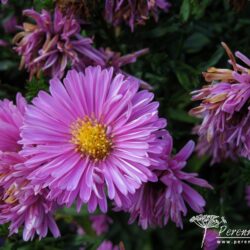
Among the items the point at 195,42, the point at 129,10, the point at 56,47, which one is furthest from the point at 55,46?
the point at 195,42

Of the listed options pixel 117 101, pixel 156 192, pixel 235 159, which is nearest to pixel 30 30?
pixel 117 101

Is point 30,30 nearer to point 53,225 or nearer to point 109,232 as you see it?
point 53,225

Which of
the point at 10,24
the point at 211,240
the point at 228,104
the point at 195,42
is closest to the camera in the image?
the point at 228,104

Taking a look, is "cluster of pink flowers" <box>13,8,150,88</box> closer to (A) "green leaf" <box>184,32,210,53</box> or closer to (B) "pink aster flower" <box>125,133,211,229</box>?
(B) "pink aster flower" <box>125,133,211,229</box>

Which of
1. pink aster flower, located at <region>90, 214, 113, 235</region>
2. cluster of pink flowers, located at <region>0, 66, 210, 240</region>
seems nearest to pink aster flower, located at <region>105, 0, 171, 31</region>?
cluster of pink flowers, located at <region>0, 66, 210, 240</region>

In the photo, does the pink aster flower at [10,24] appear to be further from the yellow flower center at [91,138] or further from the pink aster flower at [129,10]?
the yellow flower center at [91,138]

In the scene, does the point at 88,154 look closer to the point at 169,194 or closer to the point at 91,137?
the point at 91,137

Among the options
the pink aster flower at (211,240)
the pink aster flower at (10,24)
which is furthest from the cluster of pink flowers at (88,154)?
the pink aster flower at (10,24)
